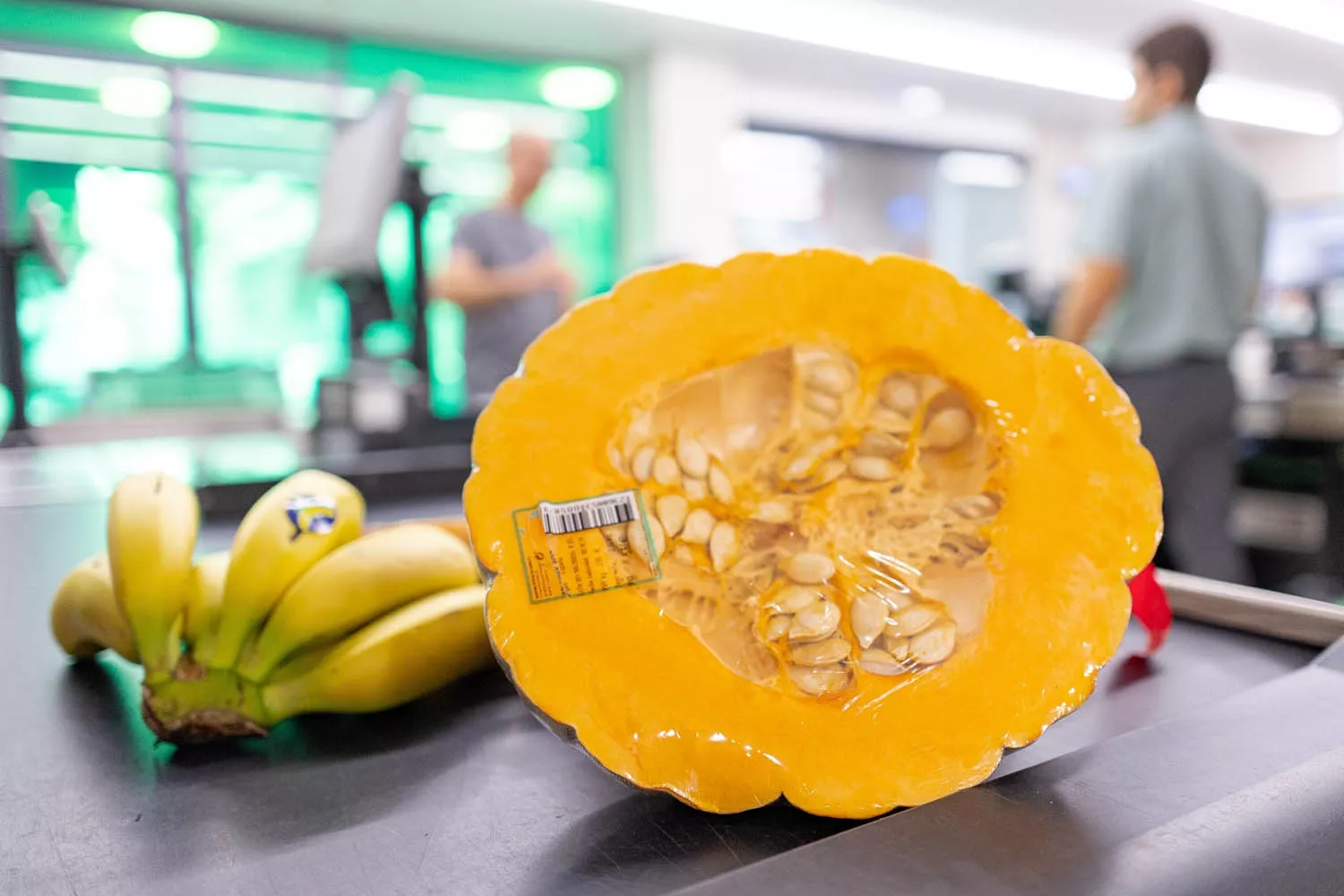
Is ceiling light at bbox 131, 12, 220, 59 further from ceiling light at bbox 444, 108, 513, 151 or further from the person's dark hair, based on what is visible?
the person's dark hair

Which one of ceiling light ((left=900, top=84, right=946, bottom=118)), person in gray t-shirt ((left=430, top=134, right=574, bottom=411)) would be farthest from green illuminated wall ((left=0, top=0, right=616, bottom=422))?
person in gray t-shirt ((left=430, top=134, right=574, bottom=411))

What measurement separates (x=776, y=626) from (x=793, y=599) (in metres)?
0.02

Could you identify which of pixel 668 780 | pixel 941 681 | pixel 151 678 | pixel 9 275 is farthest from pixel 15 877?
pixel 9 275

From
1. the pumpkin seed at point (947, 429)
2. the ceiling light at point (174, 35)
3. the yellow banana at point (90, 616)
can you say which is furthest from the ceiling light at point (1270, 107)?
the yellow banana at point (90, 616)

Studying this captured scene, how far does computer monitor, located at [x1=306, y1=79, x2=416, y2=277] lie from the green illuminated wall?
10.5 feet

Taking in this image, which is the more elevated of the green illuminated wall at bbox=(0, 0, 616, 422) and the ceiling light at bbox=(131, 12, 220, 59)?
the ceiling light at bbox=(131, 12, 220, 59)

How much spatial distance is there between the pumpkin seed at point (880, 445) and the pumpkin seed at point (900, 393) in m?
0.02

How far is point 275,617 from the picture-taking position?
1.69 ft

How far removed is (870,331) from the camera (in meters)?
0.48

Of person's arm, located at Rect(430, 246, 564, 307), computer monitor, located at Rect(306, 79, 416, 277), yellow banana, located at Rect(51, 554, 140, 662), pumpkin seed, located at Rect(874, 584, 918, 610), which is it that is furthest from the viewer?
person's arm, located at Rect(430, 246, 564, 307)

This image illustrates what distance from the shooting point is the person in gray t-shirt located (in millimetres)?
2592

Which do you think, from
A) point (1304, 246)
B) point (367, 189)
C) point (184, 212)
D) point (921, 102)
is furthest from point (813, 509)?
point (1304, 246)

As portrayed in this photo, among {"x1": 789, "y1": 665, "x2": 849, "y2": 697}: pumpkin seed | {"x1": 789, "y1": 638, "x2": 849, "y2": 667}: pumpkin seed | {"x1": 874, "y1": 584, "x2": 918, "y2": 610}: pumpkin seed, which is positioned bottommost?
{"x1": 789, "y1": 665, "x2": 849, "y2": 697}: pumpkin seed

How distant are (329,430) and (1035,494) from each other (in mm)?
1681
